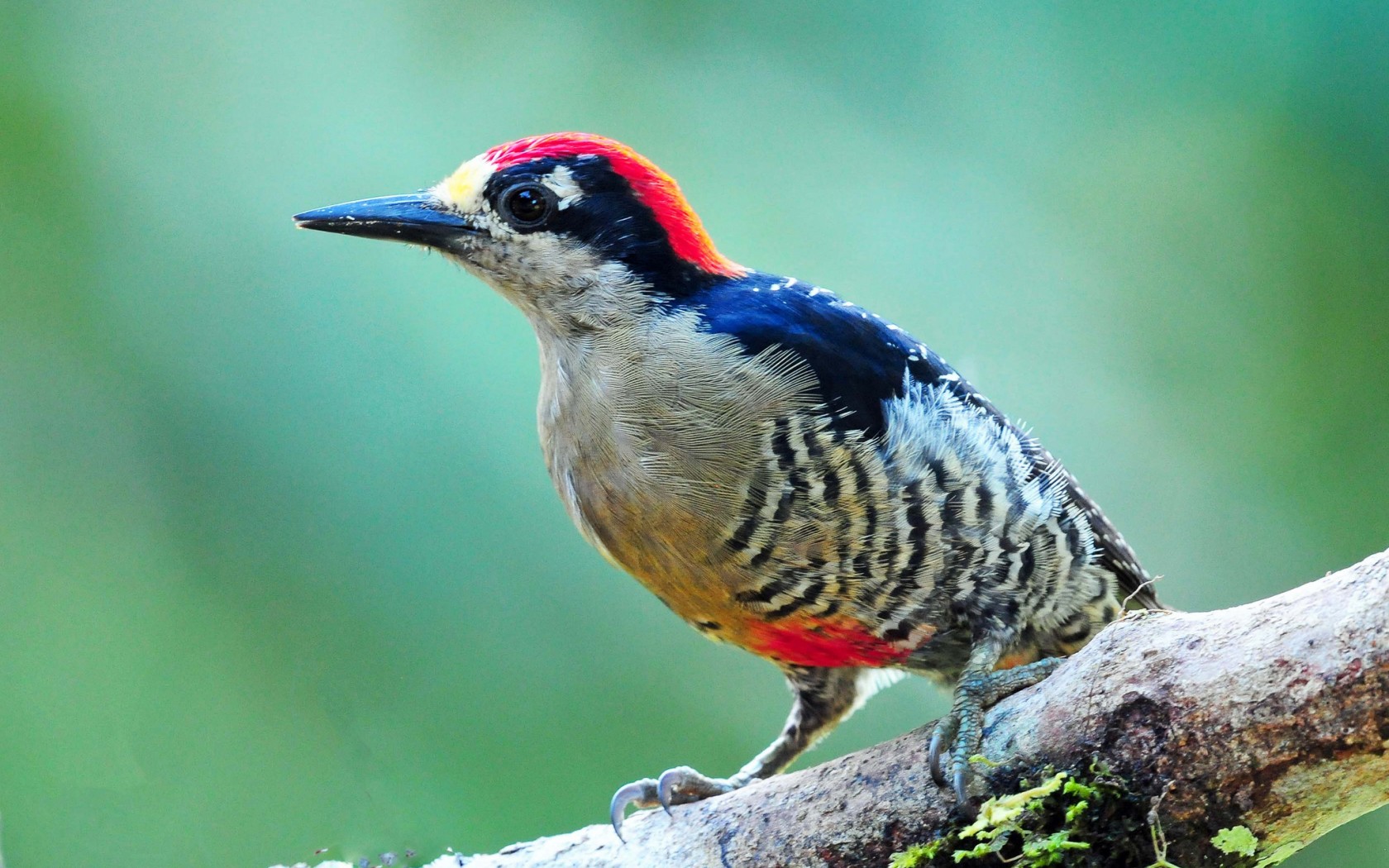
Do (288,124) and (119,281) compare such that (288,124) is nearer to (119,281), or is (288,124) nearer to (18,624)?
(119,281)

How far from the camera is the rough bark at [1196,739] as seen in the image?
1683 millimetres

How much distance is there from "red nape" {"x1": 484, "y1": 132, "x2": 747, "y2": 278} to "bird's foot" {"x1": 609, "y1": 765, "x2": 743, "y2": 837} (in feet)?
4.06

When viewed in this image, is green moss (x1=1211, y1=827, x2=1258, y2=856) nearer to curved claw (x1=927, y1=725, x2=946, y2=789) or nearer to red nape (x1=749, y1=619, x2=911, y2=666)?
curved claw (x1=927, y1=725, x2=946, y2=789)

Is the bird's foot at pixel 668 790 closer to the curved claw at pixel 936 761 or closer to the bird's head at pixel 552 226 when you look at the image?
the curved claw at pixel 936 761

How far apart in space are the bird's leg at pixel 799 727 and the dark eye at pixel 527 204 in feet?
4.34

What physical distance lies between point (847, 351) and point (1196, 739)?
3.58ft

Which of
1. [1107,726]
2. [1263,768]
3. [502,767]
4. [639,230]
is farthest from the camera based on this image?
[502,767]

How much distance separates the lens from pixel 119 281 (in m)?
4.12

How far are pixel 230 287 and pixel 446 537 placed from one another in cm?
127

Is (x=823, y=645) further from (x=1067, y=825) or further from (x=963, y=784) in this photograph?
(x=1067, y=825)

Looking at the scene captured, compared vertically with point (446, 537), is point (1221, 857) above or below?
below

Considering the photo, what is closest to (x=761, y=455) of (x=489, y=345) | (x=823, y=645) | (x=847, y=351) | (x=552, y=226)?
(x=847, y=351)

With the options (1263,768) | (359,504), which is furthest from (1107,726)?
(359,504)

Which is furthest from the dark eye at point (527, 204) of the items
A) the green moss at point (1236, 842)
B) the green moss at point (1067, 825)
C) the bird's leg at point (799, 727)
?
the green moss at point (1236, 842)
